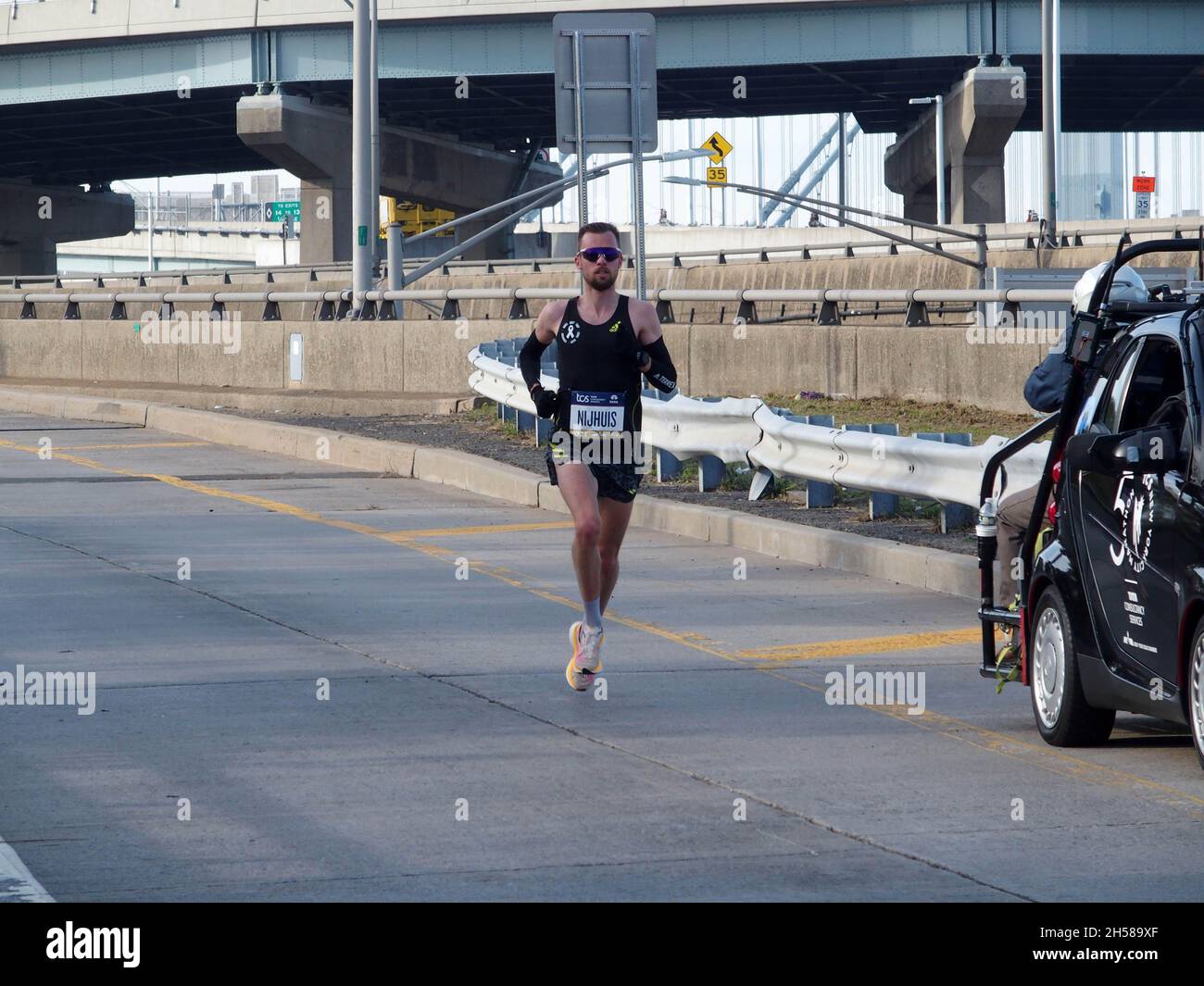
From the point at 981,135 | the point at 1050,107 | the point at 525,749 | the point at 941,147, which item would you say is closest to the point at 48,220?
the point at 941,147

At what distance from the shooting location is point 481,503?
15672mm

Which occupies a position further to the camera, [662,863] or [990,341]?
[990,341]

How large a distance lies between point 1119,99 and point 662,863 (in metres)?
59.8

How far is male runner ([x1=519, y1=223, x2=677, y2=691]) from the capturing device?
28.6 feet

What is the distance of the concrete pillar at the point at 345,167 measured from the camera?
56.6 m

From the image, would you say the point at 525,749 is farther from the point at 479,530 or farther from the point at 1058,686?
the point at 479,530

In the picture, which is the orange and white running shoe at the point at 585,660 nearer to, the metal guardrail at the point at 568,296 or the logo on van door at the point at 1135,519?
the logo on van door at the point at 1135,519

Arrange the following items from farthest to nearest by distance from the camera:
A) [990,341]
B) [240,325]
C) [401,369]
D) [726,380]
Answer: [240,325] < [401,369] < [726,380] < [990,341]

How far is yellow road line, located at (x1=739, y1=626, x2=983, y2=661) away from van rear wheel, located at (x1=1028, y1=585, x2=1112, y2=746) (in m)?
1.62

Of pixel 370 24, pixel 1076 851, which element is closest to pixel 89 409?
pixel 370 24

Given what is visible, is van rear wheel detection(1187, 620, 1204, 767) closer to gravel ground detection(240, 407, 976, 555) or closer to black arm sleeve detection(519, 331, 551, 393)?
black arm sleeve detection(519, 331, 551, 393)

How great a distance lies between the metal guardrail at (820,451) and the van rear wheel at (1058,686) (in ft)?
9.20
